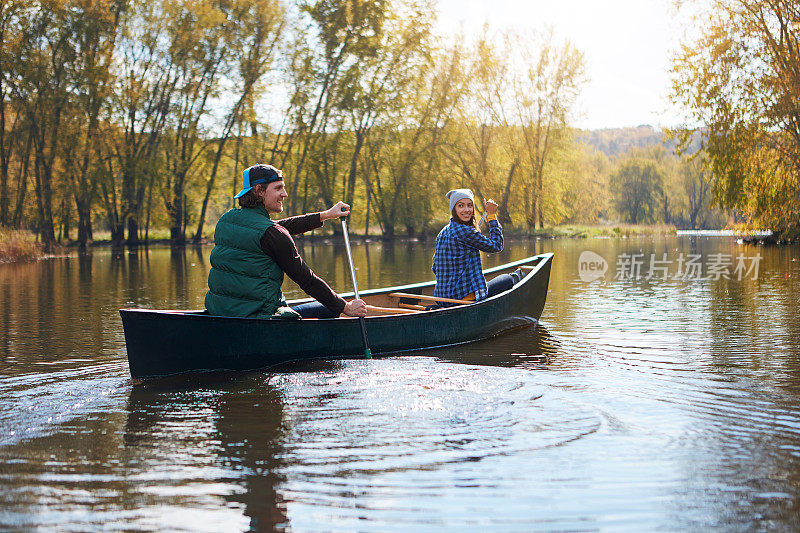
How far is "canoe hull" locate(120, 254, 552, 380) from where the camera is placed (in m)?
5.98

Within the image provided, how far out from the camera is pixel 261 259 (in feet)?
20.1

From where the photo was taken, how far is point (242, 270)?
20.2 ft

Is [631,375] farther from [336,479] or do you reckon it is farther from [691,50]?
[691,50]

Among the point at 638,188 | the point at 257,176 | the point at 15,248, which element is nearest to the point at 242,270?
the point at 257,176

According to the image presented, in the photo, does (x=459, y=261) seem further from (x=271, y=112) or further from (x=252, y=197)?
(x=271, y=112)

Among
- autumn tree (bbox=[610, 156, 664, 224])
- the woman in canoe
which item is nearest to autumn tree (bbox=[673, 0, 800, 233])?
the woman in canoe

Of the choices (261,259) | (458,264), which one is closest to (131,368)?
(261,259)

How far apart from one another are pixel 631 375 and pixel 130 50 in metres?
33.5
